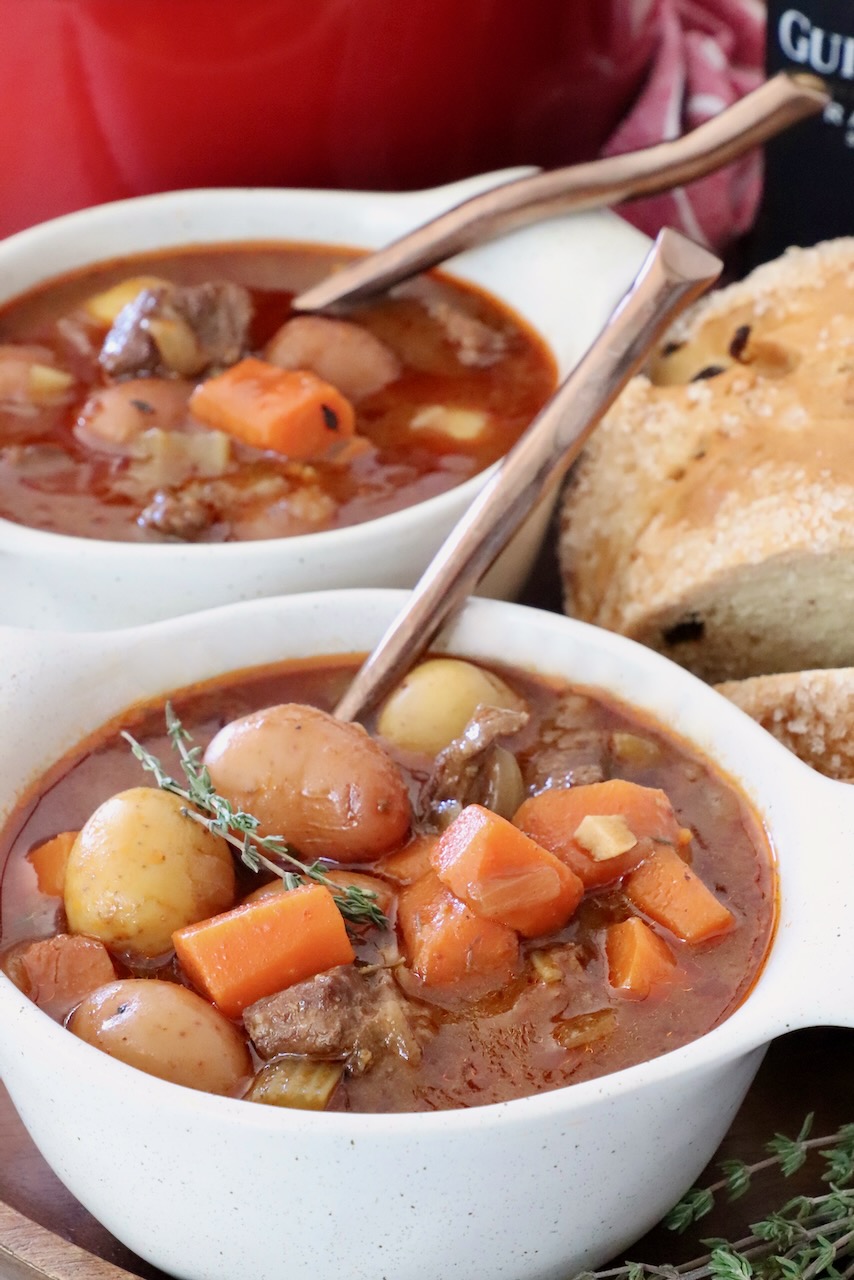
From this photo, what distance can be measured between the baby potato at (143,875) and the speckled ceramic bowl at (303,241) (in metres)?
0.44

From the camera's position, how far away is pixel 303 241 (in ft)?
8.54

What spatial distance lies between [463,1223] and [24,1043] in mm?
400

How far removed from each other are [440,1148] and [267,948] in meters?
0.27

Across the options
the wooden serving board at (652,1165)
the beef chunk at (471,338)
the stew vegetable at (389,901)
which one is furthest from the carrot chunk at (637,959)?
the beef chunk at (471,338)

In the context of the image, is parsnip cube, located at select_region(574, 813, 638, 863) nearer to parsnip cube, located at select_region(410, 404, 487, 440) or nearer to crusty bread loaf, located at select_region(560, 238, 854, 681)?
crusty bread loaf, located at select_region(560, 238, 854, 681)

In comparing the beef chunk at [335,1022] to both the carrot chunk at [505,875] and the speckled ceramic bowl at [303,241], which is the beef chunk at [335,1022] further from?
the speckled ceramic bowl at [303,241]

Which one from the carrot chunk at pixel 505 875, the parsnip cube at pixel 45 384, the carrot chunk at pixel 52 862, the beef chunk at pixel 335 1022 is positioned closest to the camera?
the beef chunk at pixel 335 1022

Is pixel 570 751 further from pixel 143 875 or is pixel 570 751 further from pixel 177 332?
pixel 177 332

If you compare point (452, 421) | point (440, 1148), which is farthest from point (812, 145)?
point (440, 1148)

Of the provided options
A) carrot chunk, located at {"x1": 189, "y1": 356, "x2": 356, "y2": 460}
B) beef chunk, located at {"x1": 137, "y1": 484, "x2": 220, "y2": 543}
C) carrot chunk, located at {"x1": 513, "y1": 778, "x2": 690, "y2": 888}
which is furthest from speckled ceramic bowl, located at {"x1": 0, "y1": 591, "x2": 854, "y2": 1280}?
carrot chunk, located at {"x1": 189, "y1": 356, "x2": 356, "y2": 460}

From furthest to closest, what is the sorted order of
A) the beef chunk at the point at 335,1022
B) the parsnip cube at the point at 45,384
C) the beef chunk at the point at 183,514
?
the parsnip cube at the point at 45,384, the beef chunk at the point at 183,514, the beef chunk at the point at 335,1022

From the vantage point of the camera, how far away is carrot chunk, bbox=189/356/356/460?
210 cm

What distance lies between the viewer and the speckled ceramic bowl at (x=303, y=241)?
188 centimetres

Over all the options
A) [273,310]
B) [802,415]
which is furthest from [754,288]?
[273,310]
